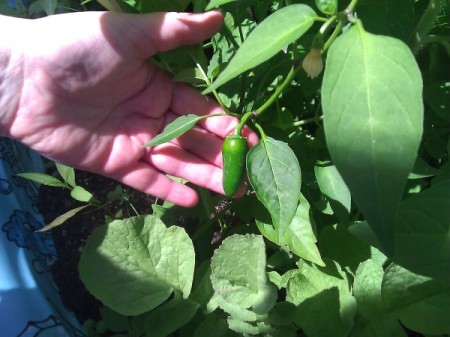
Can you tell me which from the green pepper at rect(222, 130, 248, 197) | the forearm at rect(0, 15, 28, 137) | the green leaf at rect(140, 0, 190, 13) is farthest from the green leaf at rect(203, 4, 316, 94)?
the forearm at rect(0, 15, 28, 137)

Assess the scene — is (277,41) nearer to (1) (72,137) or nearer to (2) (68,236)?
(1) (72,137)

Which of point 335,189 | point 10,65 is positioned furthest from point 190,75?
point 10,65

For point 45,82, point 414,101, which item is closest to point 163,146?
point 45,82

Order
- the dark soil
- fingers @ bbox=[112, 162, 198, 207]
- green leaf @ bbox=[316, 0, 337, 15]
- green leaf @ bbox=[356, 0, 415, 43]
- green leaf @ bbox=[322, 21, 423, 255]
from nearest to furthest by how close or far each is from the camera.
→ 1. green leaf @ bbox=[322, 21, 423, 255]
2. green leaf @ bbox=[316, 0, 337, 15]
3. green leaf @ bbox=[356, 0, 415, 43]
4. fingers @ bbox=[112, 162, 198, 207]
5. the dark soil

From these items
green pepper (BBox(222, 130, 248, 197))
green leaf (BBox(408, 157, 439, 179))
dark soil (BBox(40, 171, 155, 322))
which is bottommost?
dark soil (BBox(40, 171, 155, 322))

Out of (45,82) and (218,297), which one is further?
(45,82)

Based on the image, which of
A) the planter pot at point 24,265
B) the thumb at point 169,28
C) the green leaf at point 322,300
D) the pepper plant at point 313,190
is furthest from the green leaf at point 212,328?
the thumb at point 169,28

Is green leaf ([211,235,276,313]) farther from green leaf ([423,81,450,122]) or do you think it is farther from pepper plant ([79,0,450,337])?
green leaf ([423,81,450,122])
